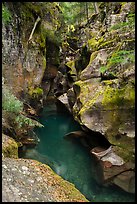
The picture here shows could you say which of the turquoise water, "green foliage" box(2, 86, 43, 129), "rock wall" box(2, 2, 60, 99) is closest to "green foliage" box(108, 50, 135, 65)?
"green foliage" box(2, 86, 43, 129)

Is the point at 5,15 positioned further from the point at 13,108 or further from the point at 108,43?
the point at 108,43

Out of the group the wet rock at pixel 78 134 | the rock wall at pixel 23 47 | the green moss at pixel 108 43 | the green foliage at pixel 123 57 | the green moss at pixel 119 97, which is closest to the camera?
the green foliage at pixel 123 57

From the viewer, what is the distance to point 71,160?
1593 centimetres

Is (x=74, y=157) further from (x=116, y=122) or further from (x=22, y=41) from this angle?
(x=22, y=41)

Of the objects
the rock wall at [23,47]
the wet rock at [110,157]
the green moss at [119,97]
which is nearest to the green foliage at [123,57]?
the green moss at [119,97]

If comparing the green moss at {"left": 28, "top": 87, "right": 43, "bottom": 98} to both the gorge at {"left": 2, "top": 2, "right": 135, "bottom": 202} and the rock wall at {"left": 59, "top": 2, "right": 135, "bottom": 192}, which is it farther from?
the rock wall at {"left": 59, "top": 2, "right": 135, "bottom": 192}

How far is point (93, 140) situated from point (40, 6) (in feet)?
40.5

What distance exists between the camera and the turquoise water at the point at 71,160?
11.8 meters

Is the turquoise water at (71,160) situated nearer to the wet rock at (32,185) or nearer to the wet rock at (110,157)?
the wet rock at (110,157)

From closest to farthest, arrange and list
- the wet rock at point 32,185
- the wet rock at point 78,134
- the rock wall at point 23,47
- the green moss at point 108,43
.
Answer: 1. the wet rock at point 32,185
2. the rock wall at point 23,47
3. the green moss at point 108,43
4. the wet rock at point 78,134

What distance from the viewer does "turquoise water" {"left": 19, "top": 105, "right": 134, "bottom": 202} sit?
1183cm

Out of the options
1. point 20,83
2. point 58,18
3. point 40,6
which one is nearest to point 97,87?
point 20,83

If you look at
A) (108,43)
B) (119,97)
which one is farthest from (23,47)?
(119,97)

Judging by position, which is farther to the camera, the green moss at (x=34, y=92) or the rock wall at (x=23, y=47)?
the green moss at (x=34, y=92)
